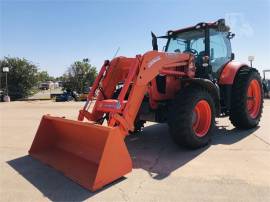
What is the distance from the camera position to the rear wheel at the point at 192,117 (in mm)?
4672

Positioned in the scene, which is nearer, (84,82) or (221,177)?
(221,177)

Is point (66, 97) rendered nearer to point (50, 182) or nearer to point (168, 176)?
point (50, 182)

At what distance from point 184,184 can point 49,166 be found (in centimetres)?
207

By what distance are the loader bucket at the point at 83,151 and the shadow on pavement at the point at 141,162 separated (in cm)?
11

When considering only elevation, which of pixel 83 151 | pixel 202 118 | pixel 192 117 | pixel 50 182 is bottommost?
pixel 50 182

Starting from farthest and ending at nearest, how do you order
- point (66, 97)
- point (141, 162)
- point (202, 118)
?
point (66, 97) < point (202, 118) < point (141, 162)

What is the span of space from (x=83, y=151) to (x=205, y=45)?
3481 millimetres

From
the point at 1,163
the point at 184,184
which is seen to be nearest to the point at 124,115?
the point at 184,184

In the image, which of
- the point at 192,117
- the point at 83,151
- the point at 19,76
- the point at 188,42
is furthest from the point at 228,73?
the point at 19,76

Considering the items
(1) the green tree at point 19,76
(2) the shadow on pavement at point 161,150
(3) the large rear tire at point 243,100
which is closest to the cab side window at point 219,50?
(3) the large rear tire at point 243,100

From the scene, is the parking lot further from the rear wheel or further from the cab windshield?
the cab windshield

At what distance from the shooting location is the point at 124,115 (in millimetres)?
4211

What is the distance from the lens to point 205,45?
6.16m

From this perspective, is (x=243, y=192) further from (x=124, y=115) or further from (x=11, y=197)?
(x=11, y=197)
